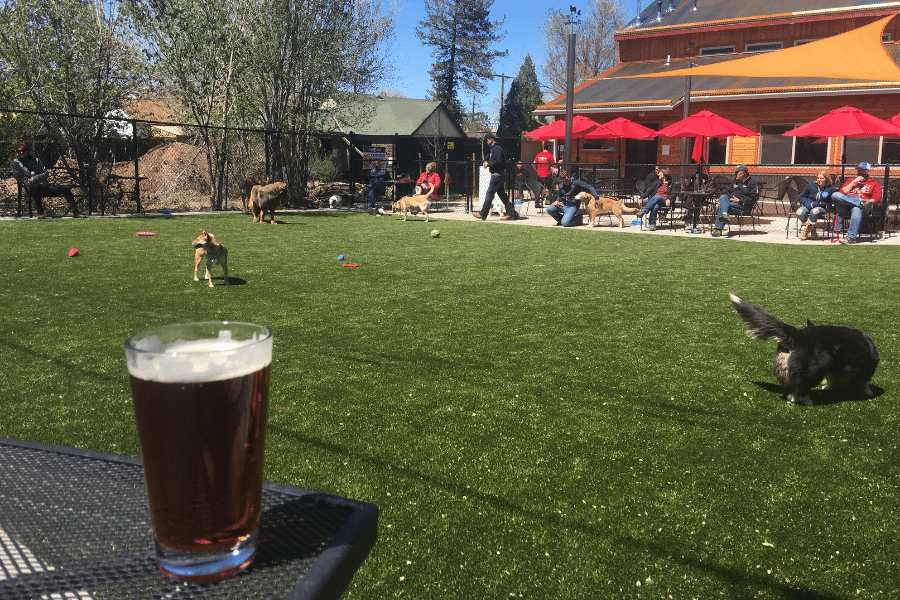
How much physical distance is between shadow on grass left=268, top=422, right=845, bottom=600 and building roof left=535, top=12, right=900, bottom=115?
8.17 metres

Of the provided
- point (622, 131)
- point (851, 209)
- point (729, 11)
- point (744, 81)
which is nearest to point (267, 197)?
point (622, 131)

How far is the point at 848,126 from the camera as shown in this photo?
1333 centimetres

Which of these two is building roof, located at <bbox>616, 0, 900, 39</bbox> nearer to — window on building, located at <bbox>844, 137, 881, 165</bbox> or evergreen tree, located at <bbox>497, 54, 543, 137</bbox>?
window on building, located at <bbox>844, 137, 881, 165</bbox>

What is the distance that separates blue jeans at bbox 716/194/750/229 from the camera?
1288cm

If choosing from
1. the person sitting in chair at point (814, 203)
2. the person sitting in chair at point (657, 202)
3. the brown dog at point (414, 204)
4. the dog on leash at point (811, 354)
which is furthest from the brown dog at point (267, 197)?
the dog on leash at point (811, 354)

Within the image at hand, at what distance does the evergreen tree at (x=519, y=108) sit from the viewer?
45.8m

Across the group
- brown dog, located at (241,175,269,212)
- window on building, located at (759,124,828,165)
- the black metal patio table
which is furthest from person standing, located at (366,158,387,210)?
the black metal patio table

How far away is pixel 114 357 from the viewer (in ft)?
14.3

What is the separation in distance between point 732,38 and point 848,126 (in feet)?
43.2

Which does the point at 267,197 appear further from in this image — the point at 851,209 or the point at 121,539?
the point at 121,539

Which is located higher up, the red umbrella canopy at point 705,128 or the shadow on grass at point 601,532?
the red umbrella canopy at point 705,128

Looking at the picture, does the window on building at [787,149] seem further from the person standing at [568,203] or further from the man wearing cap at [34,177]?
the man wearing cap at [34,177]

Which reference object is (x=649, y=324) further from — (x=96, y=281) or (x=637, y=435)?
(x=96, y=281)

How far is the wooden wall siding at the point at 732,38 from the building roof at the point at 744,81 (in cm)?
60
